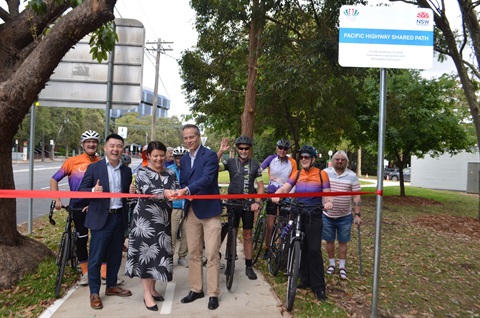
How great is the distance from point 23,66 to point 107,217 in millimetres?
2297

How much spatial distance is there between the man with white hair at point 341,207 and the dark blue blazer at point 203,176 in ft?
6.18

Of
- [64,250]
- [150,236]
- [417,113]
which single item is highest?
[417,113]

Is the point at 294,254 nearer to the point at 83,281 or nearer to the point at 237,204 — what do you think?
the point at 237,204

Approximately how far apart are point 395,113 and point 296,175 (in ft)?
32.5

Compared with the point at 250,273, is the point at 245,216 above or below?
above

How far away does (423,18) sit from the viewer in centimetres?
406

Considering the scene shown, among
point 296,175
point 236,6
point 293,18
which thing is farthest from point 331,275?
point 236,6

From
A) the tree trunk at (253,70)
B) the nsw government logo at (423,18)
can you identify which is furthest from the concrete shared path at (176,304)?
the tree trunk at (253,70)

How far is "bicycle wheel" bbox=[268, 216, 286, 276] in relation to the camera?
551 cm

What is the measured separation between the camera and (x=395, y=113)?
45.5ft

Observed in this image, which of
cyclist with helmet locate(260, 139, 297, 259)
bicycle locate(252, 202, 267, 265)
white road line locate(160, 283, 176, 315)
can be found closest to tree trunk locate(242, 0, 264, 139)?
bicycle locate(252, 202, 267, 265)

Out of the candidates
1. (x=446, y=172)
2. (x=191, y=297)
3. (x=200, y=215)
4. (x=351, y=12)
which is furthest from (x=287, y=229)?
(x=446, y=172)

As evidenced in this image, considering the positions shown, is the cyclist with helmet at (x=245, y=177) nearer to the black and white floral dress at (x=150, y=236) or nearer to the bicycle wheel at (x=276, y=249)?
the bicycle wheel at (x=276, y=249)

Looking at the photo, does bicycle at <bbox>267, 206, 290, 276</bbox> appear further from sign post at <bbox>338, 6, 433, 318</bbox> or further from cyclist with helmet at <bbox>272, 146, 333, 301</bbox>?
sign post at <bbox>338, 6, 433, 318</bbox>
